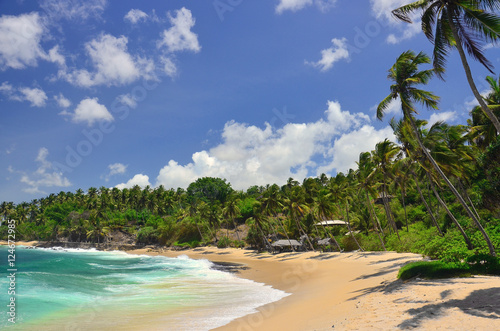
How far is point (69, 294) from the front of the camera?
19.7 m

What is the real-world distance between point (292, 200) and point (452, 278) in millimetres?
31922

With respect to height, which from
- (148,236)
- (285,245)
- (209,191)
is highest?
(209,191)

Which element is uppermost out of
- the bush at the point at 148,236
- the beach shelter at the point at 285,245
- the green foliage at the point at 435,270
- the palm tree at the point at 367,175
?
the palm tree at the point at 367,175

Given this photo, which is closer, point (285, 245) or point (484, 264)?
point (484, 264)

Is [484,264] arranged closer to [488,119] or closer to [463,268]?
[463,268]

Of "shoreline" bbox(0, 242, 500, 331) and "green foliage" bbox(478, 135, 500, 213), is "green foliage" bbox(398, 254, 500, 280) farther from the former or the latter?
"green foliage" bbox(478, 135, 500, 213)

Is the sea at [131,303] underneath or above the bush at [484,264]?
underneath

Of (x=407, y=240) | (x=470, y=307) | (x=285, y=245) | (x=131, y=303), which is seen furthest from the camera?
(x=285, y=245)

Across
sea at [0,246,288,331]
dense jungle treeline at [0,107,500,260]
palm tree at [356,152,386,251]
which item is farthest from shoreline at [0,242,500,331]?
palm tree at [356,152,386,251]

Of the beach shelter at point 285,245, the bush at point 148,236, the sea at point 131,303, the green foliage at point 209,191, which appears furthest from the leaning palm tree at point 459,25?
the green foliage at point 209,191

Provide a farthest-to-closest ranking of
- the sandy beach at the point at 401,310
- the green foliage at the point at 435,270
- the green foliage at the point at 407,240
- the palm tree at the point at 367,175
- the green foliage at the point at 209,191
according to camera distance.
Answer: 1. the green foliage at the point at 209,191
2. the palm tree at the point at 367,175
3. the green foliage at the point at 407,240
4. the green foliage at the point at 435,270
5. the sandy beach at the point at 401,310

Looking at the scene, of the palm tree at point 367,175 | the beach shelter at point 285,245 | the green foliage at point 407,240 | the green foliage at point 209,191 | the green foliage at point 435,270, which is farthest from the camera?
the green foliage at point 209,191

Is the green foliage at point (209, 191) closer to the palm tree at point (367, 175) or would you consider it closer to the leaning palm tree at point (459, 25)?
the palm tree at point (367, 175)

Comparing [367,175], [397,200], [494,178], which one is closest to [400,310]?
[494,178]
